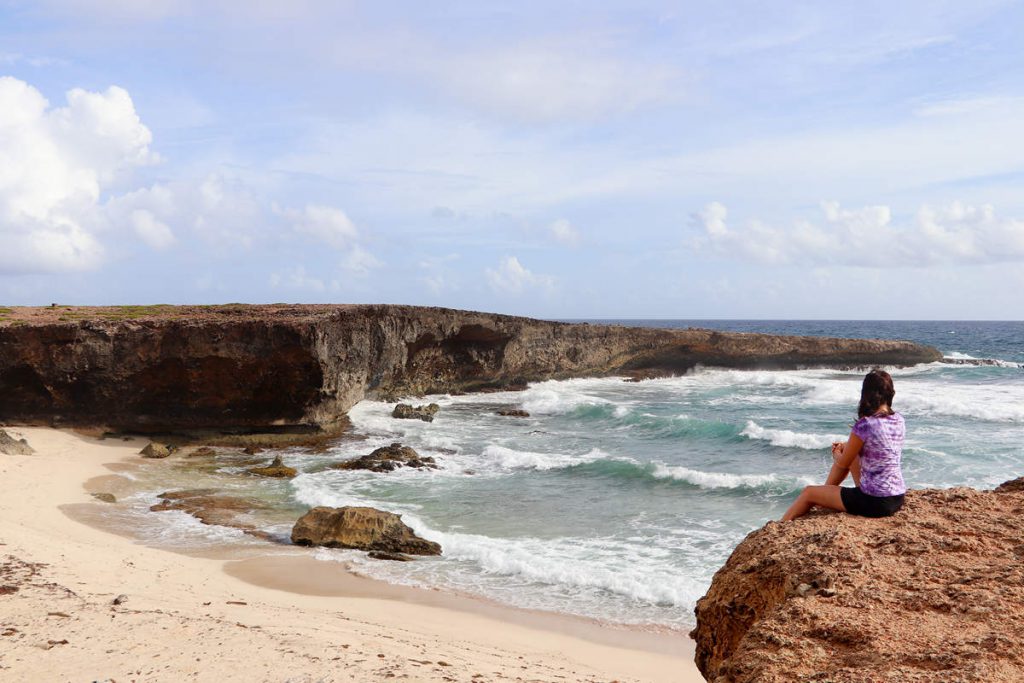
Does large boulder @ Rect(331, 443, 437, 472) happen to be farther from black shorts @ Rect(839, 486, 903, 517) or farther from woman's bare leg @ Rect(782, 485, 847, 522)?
black shorts @ Rect(839, 486, 903, 517)

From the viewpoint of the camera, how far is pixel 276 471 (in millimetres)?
16953

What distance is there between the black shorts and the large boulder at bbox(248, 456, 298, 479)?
13.9 meters

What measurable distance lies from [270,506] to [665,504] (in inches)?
302

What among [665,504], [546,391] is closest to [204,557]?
[665,504]

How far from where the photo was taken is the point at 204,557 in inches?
434

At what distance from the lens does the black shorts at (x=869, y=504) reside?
4.91 meters

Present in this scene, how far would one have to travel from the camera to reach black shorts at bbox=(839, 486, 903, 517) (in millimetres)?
4910

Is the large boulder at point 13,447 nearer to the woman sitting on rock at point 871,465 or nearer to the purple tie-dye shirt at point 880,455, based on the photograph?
the woman sitting on rock at point 871,465

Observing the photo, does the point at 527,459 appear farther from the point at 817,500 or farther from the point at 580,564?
the point at 817,500

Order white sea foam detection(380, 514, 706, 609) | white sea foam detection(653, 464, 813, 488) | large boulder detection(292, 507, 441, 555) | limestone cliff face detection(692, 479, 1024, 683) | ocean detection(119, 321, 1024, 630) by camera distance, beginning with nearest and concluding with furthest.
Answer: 1. limestone cliff face detection(692, 479, 1024, 683)
2. white sea foam detection(380, 514, 706, 609)
3. ocean detection(119, 321, 1024, 630)
4. large boulder detection(292, 507, 441, 555)
5. white sea foam detection(653, 464, 813, 488)

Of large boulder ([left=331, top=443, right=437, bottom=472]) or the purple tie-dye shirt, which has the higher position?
the purple tie-dye shirt

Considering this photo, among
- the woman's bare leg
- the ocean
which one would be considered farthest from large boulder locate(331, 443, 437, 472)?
the woman's bare leg

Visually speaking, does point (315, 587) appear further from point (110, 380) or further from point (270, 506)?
point (110, 380)

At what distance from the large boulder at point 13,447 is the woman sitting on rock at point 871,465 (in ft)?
56.0
